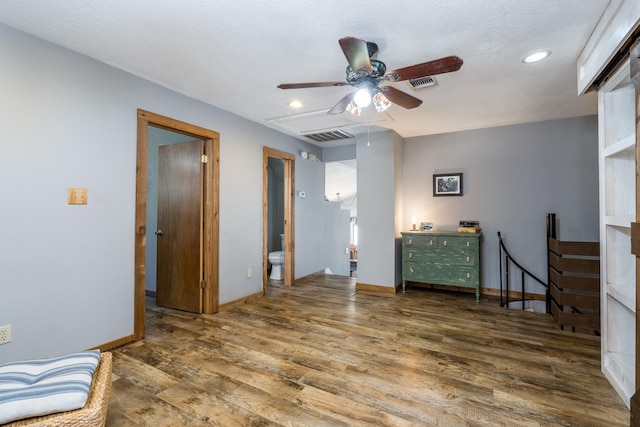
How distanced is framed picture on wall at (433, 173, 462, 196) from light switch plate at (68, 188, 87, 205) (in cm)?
431

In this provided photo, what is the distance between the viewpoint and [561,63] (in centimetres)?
240

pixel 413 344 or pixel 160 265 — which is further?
pixel 160 265

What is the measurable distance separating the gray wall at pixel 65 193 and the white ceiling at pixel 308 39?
0.70ft

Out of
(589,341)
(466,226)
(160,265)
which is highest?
(466,226)

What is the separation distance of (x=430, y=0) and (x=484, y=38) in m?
0.64

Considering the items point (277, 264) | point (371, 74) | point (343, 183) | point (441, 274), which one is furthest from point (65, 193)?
point (343, 183)

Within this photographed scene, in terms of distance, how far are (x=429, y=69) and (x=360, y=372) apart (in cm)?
214

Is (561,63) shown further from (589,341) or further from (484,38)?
(589,341)

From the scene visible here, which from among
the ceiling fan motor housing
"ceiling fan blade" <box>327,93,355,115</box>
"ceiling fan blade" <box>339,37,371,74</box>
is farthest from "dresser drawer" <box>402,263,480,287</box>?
"ceiling fan blade" <box>339,37,371,74</box>

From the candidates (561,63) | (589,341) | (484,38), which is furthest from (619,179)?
(589,341)

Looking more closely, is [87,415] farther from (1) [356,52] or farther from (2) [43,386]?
(1) [356,52]

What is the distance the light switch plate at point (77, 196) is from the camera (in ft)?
7.32

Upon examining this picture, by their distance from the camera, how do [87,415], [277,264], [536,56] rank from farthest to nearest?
[277,264]
[536,56]
[87,415]

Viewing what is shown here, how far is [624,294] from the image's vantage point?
1846 millimetres
